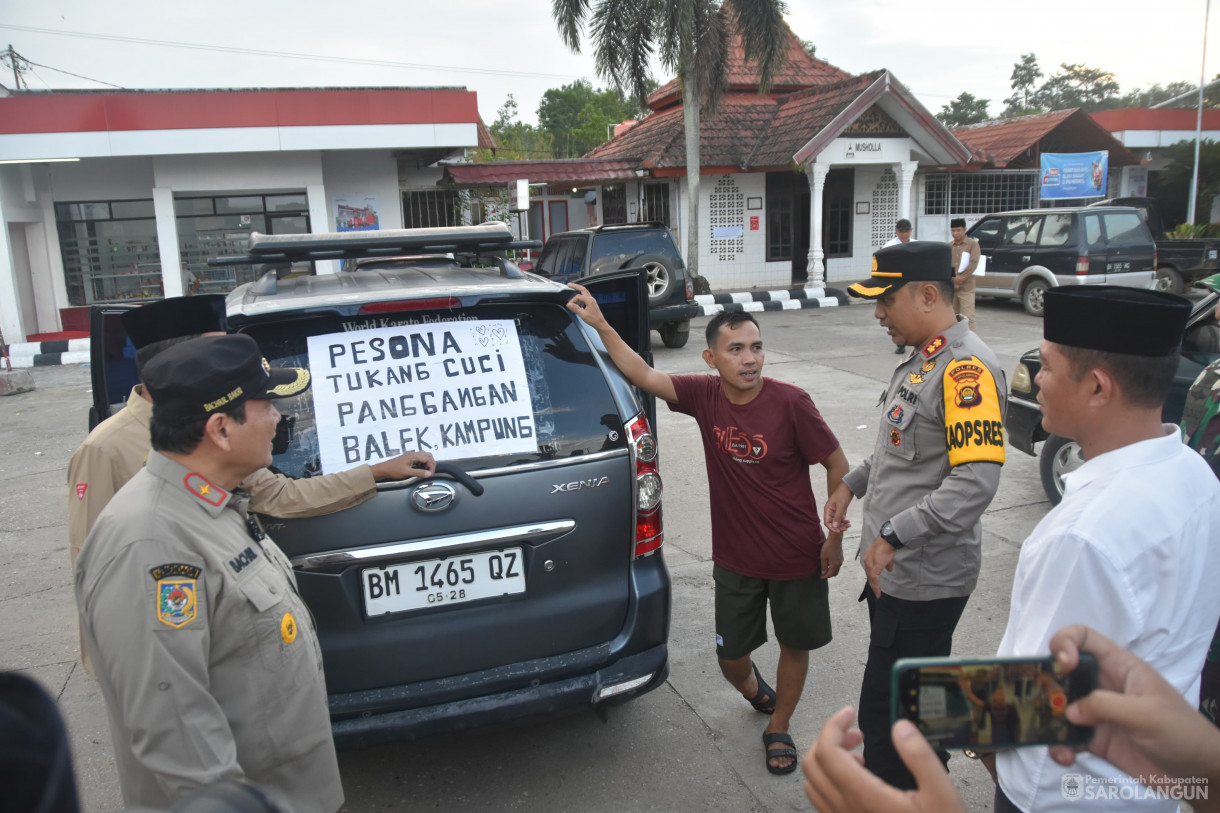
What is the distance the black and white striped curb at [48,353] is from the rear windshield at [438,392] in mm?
13473

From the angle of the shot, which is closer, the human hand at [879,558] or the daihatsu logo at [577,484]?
the human hand at [879,558]

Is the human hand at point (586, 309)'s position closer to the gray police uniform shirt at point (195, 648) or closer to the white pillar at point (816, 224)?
the gray police uniform shirt at point (195, 648)

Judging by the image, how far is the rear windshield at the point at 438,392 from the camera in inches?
105

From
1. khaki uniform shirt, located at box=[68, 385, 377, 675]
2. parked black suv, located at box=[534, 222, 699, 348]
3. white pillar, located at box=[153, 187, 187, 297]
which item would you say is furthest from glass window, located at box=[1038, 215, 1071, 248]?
white pillar, located at box=[153, 187, 187, 297]

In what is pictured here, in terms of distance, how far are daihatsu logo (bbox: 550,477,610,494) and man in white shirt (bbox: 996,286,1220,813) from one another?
1.41 meters

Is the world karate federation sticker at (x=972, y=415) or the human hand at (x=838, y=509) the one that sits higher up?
the world karate federation sticker at (x=972, y=415)

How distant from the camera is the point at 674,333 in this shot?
12945 millimetres

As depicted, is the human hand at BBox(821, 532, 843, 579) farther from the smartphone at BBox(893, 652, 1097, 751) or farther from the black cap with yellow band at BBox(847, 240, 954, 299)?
the smartphone at BBox(893, 652, 1097, 751)

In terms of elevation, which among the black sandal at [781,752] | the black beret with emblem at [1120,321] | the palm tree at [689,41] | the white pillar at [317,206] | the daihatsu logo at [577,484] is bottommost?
the black sandal at [781,752]

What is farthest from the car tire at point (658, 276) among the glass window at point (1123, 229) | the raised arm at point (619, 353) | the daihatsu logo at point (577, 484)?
the daihatsu logo at point (577, 484)

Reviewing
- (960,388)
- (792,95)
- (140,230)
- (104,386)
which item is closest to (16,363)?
(140,230)

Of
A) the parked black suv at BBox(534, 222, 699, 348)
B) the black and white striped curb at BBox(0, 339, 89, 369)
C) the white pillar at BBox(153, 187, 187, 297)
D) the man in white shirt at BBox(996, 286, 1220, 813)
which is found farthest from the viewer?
the white pillar at BBox(153, 187, 187, 297)

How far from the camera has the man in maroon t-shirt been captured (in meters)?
3.02

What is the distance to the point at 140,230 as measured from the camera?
17.1 meters
